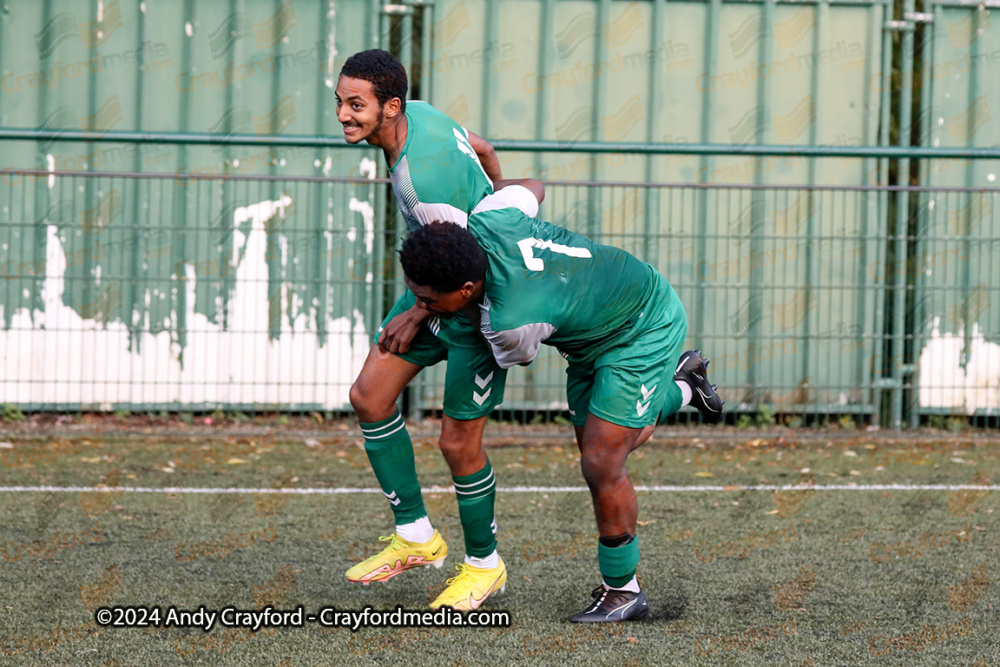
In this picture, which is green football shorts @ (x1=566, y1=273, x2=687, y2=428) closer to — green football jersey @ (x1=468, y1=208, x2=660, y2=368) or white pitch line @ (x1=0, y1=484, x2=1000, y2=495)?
green football jersey @ (x1=468, y1=208, x2=660, y2=368)

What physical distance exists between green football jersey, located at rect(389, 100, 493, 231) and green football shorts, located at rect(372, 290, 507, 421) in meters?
0.40

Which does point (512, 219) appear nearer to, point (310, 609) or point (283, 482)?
point (310, 609)

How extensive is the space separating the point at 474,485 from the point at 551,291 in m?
0.96

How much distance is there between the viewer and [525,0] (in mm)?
9375

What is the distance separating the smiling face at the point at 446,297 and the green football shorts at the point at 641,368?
62cm

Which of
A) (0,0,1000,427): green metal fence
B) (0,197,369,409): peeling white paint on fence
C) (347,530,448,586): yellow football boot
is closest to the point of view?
(347,530,448,586): yellow football boot

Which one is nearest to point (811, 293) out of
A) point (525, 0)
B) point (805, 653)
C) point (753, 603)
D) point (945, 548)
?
point (525, 0)

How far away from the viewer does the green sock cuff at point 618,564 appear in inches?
167

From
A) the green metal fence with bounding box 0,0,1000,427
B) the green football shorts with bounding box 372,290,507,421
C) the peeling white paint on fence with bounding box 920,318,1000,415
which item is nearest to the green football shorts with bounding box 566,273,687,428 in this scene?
the green football shorts with bounding box 372,290,507,421

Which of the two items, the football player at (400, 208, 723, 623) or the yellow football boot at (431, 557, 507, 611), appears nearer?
the football player at (400, 208, 723, 623)

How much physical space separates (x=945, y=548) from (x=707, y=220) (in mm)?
4188

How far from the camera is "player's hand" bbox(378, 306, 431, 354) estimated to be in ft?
14.6

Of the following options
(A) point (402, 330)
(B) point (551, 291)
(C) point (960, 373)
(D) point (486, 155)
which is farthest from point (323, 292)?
(B) point (551, 291)

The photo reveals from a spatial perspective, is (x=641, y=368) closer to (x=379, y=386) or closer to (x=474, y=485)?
(x=474, y=485)
